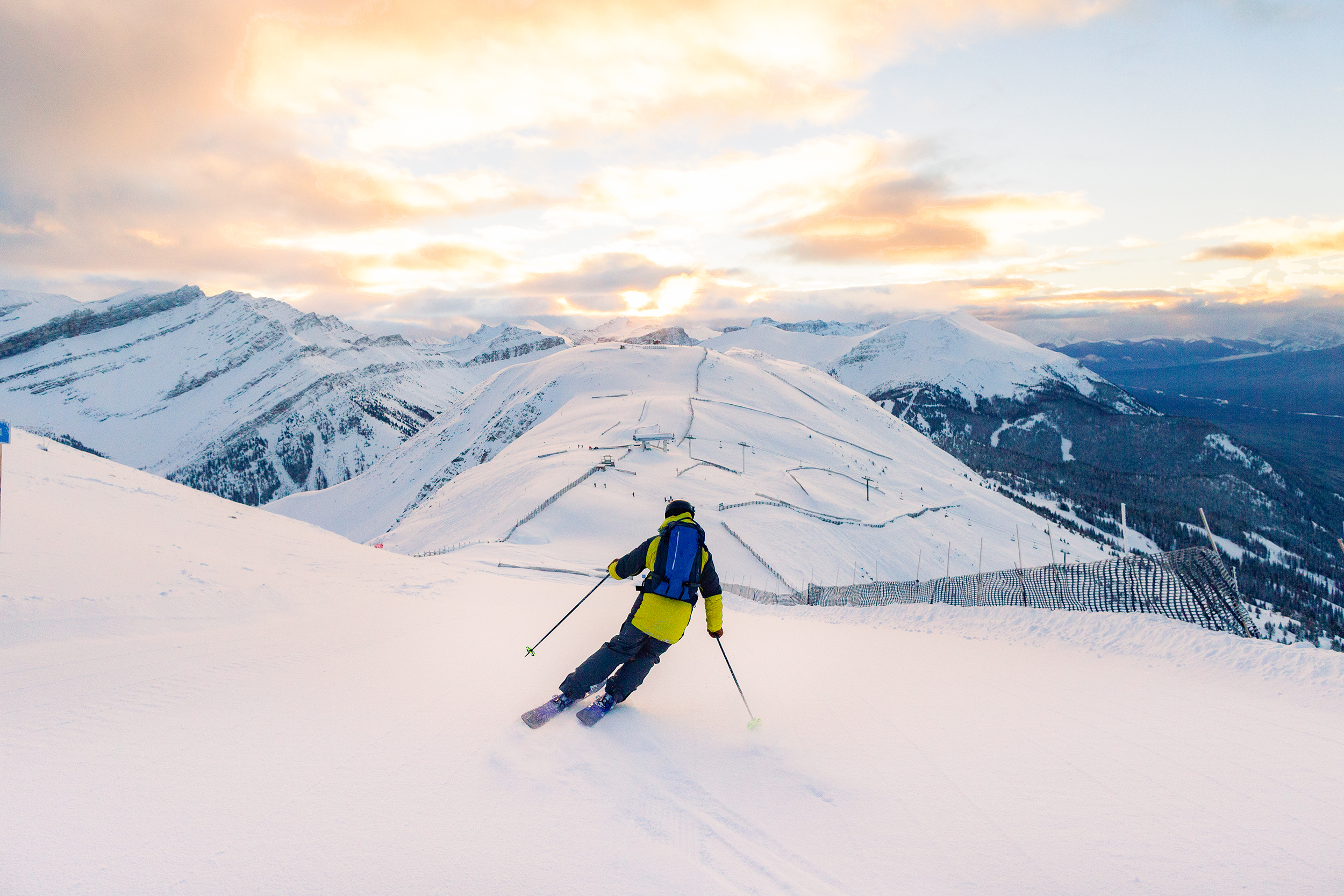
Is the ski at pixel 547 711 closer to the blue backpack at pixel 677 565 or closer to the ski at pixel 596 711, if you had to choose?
the ski at pixel 596 711

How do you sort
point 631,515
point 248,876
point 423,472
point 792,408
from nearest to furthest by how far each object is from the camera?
1. point 248,876
2. point 631,515
3. point 423,472
4. point 792,408

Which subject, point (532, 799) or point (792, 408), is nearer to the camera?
point (532, 799)

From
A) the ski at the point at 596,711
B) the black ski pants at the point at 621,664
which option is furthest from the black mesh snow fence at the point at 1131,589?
the ski at the point at 596,711

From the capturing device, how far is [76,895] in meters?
2.99

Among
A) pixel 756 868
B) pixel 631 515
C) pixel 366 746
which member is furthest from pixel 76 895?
pixel 631 515

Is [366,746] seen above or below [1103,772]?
above

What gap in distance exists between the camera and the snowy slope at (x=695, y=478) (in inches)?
1718

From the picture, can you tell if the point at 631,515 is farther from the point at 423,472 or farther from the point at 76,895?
the point at 423,472

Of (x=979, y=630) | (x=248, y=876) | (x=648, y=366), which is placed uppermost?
(x=648, y=366)

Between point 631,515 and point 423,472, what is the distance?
5981cm

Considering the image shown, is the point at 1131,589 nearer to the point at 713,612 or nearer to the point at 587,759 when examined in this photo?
the point at 713,612

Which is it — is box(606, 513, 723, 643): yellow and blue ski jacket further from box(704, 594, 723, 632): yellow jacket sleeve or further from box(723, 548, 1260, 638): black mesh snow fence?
box(723, 548, 1260, 638): black mesh snow fence

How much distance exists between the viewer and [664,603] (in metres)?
6.66

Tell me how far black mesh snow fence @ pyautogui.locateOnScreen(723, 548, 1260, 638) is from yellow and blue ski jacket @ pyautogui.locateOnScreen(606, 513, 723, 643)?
Answer: 927 centimetres
